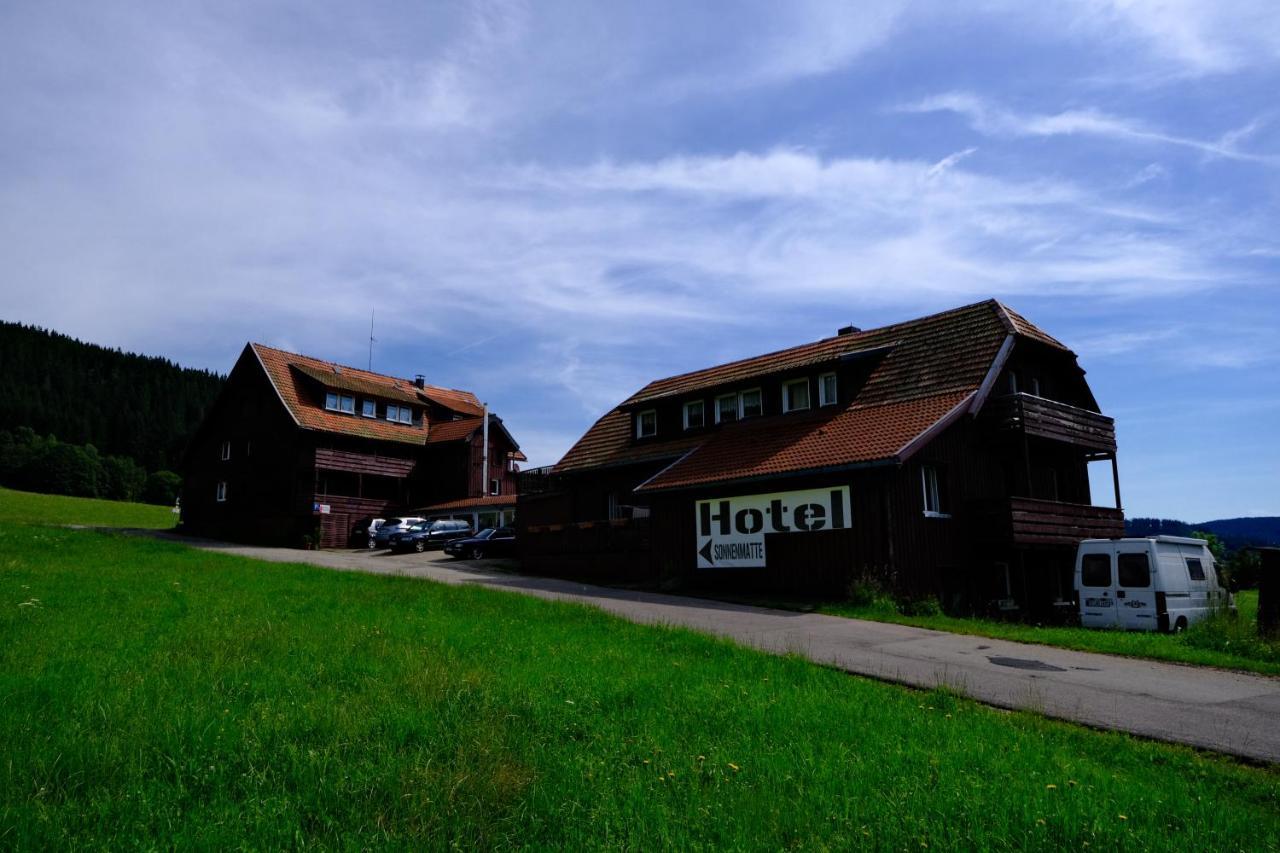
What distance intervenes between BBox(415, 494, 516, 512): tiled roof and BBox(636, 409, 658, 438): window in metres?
12.2

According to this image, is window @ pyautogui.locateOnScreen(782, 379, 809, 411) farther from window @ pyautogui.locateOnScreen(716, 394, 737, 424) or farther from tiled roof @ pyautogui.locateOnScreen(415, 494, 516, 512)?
tiled roof @ pyautogui.locateOnScreen(415, 494, 516, 512)

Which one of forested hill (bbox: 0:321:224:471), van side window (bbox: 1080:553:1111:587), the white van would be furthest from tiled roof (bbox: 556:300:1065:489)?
forested hill (bbox: 0:321:224:471)

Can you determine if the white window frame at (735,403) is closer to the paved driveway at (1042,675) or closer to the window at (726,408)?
the window at (726,408)

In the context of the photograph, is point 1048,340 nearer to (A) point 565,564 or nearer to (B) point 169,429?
(A) point 565,564

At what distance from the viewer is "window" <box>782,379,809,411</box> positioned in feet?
94.8

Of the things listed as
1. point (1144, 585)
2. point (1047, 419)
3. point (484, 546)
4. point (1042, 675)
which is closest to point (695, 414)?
point (484, 546)

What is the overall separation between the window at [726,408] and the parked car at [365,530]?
20414mm

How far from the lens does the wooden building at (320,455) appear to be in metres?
43.3

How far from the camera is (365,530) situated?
4353 cm

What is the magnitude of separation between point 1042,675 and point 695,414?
69.6ft

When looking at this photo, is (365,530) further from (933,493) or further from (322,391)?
(933,493)

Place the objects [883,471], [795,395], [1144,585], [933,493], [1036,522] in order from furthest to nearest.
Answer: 1. [795,395]
2. [1036,522]
3. [933,493]
4. [883,471]
5. [1144,585]

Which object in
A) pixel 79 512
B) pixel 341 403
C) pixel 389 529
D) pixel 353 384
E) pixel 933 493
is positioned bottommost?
pixel 389 529

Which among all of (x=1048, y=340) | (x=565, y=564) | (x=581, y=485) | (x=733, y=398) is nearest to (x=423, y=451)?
(x=581, y=485)
